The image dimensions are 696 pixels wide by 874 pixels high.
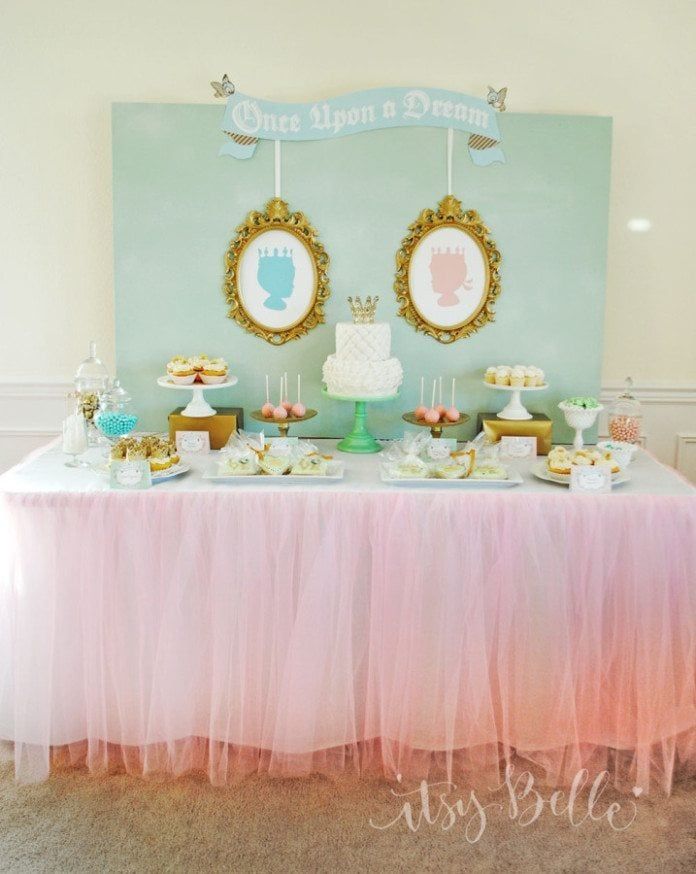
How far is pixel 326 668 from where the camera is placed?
8.93 feet

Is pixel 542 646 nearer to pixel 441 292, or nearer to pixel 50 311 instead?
pixel 441 292

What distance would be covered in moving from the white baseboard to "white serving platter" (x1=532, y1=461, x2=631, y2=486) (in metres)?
0.82

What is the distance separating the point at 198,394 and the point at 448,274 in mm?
1110

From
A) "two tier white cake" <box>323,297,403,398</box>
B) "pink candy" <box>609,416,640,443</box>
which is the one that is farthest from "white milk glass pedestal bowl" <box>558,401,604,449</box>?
"two tier white cake" <box>323,297,403,398</box>

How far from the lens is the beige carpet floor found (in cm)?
236

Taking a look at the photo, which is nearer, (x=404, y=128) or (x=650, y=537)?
(x=650, y=537)

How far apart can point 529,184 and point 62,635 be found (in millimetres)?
2404

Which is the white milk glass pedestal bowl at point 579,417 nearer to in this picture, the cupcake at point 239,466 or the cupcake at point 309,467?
the cupcake at point 309,467

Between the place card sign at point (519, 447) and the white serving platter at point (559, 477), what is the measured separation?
261mm

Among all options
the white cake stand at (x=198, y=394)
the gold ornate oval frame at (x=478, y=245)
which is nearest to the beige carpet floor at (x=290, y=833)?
the white cake stand at (x=198, y=394)

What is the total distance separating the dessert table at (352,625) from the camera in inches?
105

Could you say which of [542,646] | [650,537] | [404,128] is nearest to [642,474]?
[650,537]

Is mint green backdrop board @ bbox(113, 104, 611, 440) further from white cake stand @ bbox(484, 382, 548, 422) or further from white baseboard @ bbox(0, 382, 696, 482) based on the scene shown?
white baseboard @ bbox(0, 382, 696, 482)

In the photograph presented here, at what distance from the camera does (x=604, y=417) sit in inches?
144
